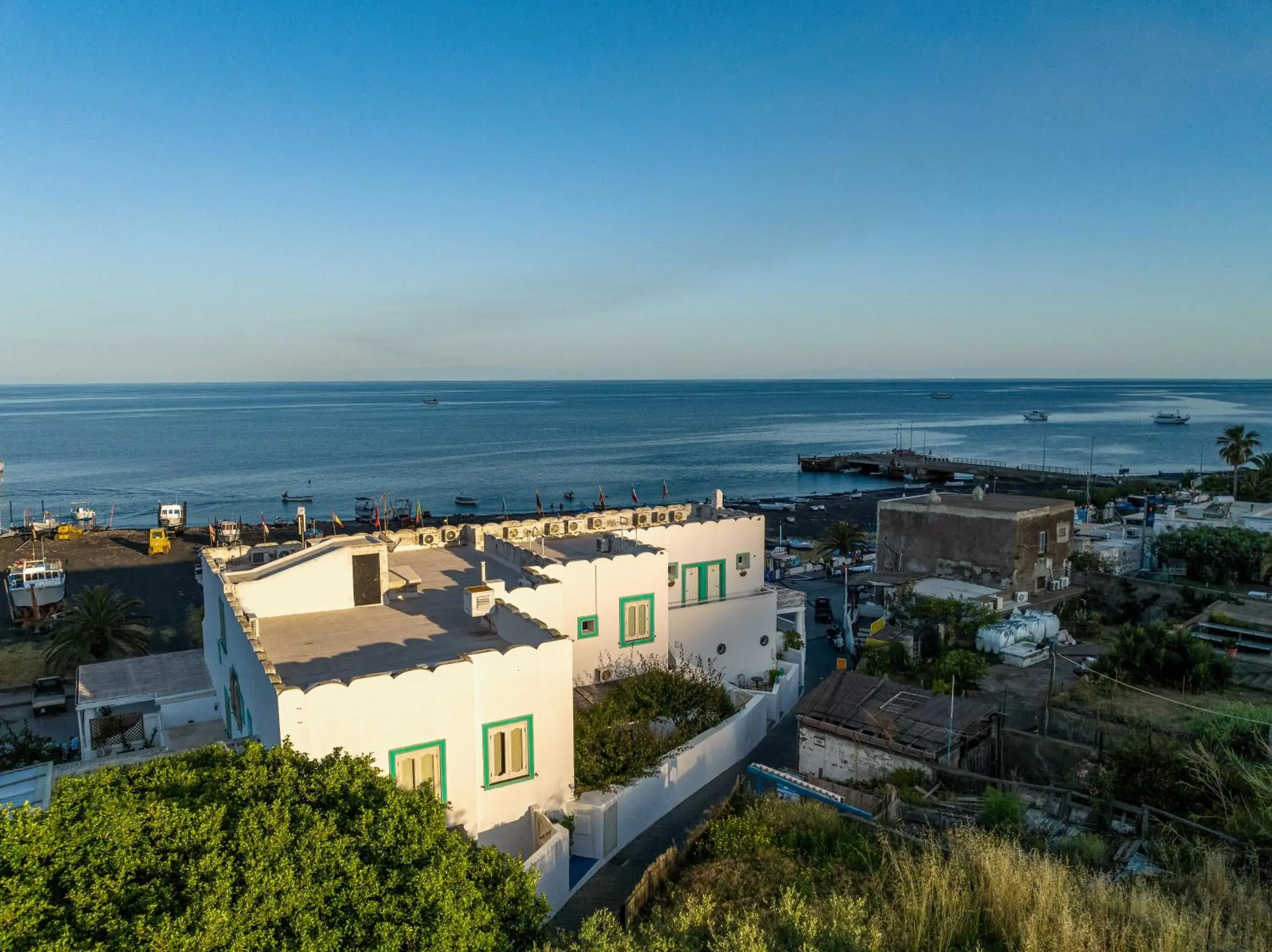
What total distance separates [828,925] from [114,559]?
5754 cm

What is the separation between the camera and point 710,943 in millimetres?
9047

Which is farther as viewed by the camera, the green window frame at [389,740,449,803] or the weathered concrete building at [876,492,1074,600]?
the weathered concrete building at [876,492,1074,600]

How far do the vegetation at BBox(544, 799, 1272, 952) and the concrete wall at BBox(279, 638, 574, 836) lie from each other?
406 cm

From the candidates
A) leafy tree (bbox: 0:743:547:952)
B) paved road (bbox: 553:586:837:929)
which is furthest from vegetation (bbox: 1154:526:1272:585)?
leafy tree (bbox: 0:743:547:952)

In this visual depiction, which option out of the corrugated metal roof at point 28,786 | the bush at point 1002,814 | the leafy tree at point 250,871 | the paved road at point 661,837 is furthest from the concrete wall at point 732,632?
the corrugated metal roof at point 28,786

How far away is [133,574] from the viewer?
5075cm

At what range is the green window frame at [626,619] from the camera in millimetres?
24094

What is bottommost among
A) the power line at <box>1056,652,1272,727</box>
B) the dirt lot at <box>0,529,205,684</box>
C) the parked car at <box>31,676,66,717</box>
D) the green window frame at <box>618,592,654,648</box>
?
the dirt lot at <box>0,529,205,684</box>

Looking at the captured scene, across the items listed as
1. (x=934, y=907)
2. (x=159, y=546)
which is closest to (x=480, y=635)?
(x=934, y=907)

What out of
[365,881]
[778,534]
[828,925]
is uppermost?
[365,881]

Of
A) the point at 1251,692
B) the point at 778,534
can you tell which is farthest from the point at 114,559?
the point at 1251,692

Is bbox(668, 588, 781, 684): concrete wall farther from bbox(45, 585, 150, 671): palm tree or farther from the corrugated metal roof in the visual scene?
bbox(45, 585, 150, 671): palm tree

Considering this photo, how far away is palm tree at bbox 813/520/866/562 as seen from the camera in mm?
52219

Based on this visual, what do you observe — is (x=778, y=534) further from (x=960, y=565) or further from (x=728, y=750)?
(x=728, y=750)
